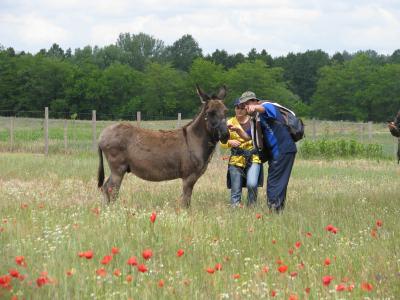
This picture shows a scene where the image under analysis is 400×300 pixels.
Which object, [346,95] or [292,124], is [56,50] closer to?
[346,95]

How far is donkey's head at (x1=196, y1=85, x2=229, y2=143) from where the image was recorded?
30.9ft

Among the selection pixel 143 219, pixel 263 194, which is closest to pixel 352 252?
pixel 143 219

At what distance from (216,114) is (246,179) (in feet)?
4.53

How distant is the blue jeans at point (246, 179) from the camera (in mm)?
10047

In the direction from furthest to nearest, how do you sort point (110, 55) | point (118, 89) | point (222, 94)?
1. point (110, 55)
2. point (118, 89)
3. point (222, 94)

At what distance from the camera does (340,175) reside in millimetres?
17516

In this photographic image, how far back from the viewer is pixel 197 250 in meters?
6.31

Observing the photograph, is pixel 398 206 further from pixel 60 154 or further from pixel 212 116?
pixel 60 154

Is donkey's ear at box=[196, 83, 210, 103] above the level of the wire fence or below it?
above

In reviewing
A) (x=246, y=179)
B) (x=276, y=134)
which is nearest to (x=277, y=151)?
(x=276, y=134)

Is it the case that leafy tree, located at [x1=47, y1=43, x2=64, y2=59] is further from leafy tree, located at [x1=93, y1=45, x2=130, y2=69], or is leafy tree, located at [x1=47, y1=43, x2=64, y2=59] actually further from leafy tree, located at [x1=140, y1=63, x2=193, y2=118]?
leafy tree, located at [x1=140, y1=63, x2=193, y2=118]

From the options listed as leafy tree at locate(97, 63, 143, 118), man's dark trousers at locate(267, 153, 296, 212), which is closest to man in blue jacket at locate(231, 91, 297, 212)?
man's dark trousers at locate(267, 153, 296, 212)

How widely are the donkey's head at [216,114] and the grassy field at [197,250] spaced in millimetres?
1158

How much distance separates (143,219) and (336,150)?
20183mm
